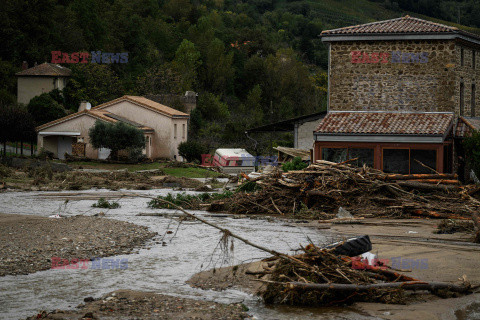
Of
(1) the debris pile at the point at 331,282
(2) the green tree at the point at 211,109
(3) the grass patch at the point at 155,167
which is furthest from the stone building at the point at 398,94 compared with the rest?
(2) the green tree at the point at 211,109

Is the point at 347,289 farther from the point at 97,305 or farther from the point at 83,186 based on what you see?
the point at 83,186

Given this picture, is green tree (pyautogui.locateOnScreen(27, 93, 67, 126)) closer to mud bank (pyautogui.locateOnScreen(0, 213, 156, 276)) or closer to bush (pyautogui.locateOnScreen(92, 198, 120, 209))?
bush (pyautogui.locateOnScreen(92, 198, 120, 209))

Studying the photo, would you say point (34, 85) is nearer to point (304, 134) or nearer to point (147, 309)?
point (304, 134)

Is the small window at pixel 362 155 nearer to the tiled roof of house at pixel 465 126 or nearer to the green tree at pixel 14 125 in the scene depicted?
the tiled roof of house at pixel 465 126

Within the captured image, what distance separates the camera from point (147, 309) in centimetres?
1187

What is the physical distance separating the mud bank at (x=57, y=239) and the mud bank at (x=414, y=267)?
377 cm

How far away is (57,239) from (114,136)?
30697mm

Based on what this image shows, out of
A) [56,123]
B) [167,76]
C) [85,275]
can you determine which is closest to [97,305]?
[85,275]

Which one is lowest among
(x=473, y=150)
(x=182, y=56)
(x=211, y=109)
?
(x=473, y=150)

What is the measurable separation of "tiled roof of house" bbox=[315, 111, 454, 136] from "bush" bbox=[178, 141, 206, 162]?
21789mm

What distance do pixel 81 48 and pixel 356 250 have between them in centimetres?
7023

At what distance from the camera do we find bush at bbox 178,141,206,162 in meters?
53.4

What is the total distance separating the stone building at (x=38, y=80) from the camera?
67.2 meters

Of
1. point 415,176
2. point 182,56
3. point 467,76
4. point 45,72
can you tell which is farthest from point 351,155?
point 182,56
